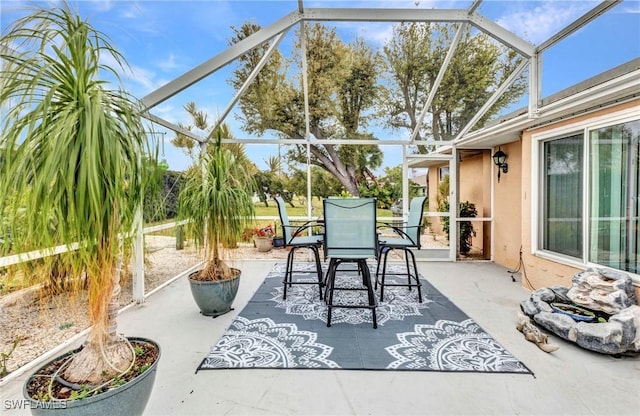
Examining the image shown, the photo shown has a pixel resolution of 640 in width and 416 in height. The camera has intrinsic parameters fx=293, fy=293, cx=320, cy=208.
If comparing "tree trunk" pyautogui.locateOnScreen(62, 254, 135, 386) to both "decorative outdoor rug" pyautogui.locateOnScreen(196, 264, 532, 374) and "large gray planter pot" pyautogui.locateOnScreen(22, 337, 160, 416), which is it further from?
"decorative outdoor rug" pyautogui.locateOnScreen(196, 264, 532, 374)

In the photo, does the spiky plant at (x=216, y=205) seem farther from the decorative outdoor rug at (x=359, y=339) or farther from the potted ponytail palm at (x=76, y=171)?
the potted ponytail palm at (x=76, y=171)

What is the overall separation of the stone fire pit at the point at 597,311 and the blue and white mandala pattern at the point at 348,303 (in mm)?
1147

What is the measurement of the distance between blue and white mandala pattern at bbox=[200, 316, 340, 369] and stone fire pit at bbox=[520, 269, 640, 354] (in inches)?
82.4

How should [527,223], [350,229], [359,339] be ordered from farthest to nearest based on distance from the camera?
[527,223]
[350,229]
[359,339]

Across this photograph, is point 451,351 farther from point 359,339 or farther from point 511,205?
point 511,205

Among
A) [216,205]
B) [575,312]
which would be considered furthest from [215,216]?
[575,312]

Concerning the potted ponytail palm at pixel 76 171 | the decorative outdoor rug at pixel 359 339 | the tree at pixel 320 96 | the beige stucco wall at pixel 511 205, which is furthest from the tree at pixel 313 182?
the potted ponytail palm at pixel 76 171

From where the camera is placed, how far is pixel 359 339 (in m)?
2.66

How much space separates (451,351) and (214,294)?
2.31m

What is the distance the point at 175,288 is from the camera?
13.7 ft

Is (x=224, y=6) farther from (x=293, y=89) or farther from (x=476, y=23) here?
(x=476, y=23)

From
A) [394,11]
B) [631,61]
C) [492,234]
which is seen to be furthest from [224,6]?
[492,234]

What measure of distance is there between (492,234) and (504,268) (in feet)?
2.50

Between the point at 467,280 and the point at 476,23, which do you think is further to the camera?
the point at 467,280
